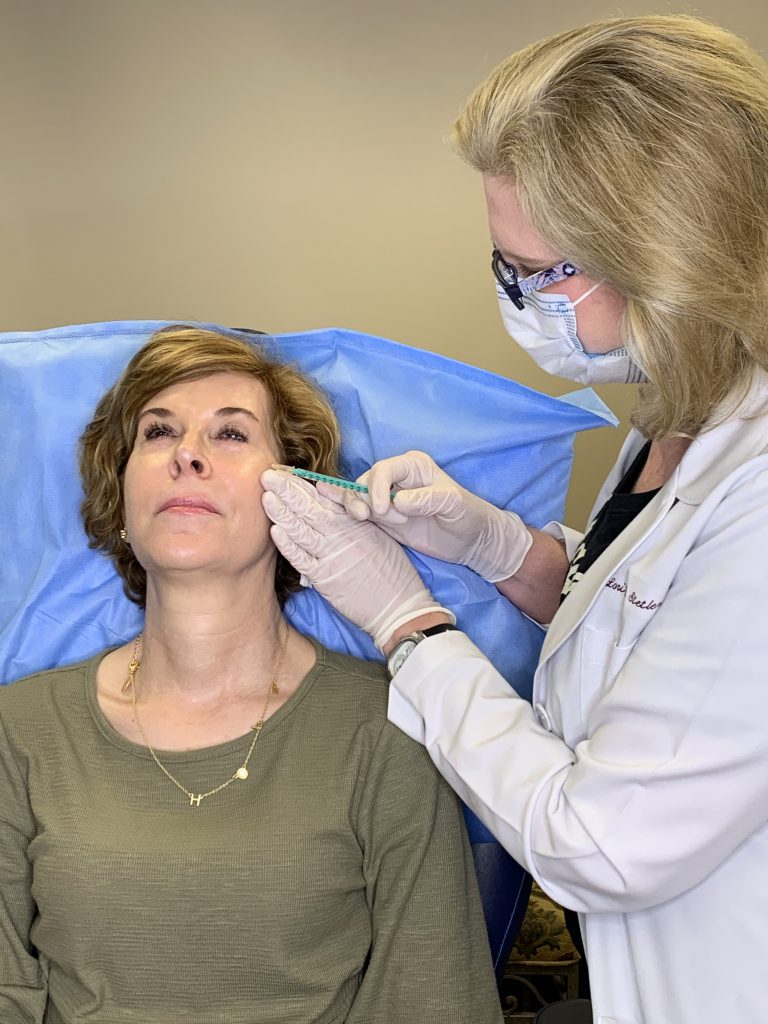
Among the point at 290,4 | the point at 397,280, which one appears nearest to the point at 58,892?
the point at 397,280

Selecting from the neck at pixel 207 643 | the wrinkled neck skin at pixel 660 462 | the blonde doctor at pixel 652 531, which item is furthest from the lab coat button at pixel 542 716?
the neck at pixel 207 643

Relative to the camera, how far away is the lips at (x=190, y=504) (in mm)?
1517

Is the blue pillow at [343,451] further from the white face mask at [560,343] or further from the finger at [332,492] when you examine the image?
the white face mask at [560,343]

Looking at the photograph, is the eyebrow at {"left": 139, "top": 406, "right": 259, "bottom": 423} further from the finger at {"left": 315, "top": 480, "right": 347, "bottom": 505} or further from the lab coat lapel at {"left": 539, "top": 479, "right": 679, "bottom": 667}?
the lab coat lapel at {"left": 539, "top": 479, "right": 679, "bottom": 667}

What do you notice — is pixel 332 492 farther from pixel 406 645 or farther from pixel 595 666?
pixel 595 666

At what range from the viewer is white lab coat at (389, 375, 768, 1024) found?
1018 millimetres

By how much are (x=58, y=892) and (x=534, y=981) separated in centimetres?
127

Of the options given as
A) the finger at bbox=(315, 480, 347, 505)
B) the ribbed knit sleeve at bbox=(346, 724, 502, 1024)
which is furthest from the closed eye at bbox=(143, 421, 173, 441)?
the ribbed knit sleeve at bbox=(346, 724, 502, 1024)

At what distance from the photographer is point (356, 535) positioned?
158cm

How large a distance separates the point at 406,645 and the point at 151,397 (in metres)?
0.61

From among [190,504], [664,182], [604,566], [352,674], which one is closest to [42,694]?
[190,504]

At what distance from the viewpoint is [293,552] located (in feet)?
5.11

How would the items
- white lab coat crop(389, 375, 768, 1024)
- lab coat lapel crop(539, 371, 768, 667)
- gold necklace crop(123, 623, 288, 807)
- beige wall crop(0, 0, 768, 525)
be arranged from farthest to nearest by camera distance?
beige wall crop(0, 0, 768, 525) < gold necklace crop(123, 623, 288, 807) < lab coat lapel crop(539, 371, 768, 667) < white lab coat crop(389, 375, 768, 1024)

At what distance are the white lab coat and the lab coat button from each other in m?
0.04
